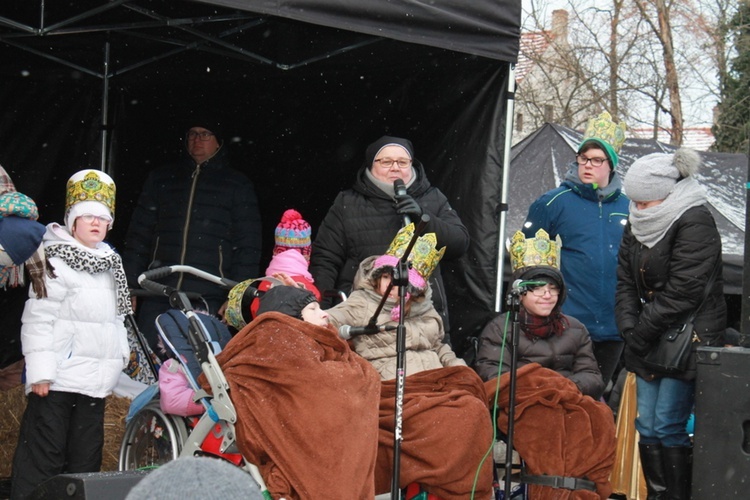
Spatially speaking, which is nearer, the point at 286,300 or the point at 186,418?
the point at 286,300

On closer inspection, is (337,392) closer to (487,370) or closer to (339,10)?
(487,370)

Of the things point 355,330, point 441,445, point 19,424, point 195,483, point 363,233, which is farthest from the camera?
point 19,424

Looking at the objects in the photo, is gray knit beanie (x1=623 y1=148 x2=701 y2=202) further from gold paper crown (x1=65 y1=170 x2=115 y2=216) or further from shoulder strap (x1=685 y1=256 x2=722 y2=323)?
gold paper crown (x1=65 y1=170 x2=115 y2=216)

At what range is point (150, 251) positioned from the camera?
22.9 ft

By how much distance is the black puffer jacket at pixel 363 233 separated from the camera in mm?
6156

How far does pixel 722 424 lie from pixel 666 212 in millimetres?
1319

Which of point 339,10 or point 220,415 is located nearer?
point 220,415

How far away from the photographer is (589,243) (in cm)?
653

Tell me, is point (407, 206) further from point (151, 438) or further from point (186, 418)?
point (151, 438)

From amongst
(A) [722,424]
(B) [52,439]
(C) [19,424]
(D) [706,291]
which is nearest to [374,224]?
(D) [706,291]

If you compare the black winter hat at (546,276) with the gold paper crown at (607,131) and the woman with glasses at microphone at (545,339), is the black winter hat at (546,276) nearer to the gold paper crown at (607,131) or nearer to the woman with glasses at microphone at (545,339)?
the woman with glasses at microphone at (545,339)

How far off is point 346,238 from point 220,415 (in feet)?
6.86

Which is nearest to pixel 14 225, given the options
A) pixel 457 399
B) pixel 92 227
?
pixel 92 227

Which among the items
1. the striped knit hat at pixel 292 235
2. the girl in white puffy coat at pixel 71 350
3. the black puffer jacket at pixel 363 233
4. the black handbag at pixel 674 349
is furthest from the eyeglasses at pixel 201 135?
the black handbag at pixel 674 349
